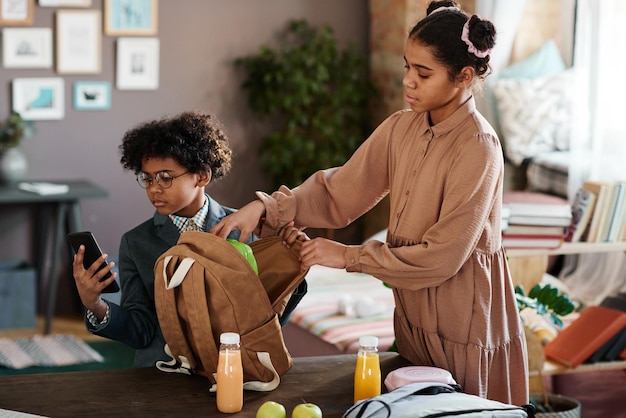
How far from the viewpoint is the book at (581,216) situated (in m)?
3.67

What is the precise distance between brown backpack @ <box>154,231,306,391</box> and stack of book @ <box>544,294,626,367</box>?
175cm

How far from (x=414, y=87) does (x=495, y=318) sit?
0.55 m

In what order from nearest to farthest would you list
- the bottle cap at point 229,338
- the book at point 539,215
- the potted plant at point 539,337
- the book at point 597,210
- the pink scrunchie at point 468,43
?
the bottle cap at point 229,338 → the pink scrunchie at point 468,43 → the potted plant at point 539,337 → the book at point 539,215 → the book at point 597,210

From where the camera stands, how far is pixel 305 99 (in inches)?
228

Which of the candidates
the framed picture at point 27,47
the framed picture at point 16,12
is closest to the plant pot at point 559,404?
the framed picture at point 27,47

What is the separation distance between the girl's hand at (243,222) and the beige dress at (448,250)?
3cm

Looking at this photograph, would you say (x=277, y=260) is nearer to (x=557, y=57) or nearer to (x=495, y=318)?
(x=495, y=318)

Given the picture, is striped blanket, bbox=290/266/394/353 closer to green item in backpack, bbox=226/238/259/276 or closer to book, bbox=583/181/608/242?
book, bbox=583/181/608/242

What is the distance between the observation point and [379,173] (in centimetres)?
238

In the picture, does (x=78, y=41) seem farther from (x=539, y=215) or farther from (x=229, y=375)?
(x=229, y=375)

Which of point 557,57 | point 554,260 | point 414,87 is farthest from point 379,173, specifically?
point 557,57

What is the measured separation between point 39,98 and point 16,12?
0.48 meters

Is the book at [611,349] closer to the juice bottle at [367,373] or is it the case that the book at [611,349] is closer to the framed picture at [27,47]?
the juice bottle at [367,373]

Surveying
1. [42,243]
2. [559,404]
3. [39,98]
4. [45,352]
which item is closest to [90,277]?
[559,404]
